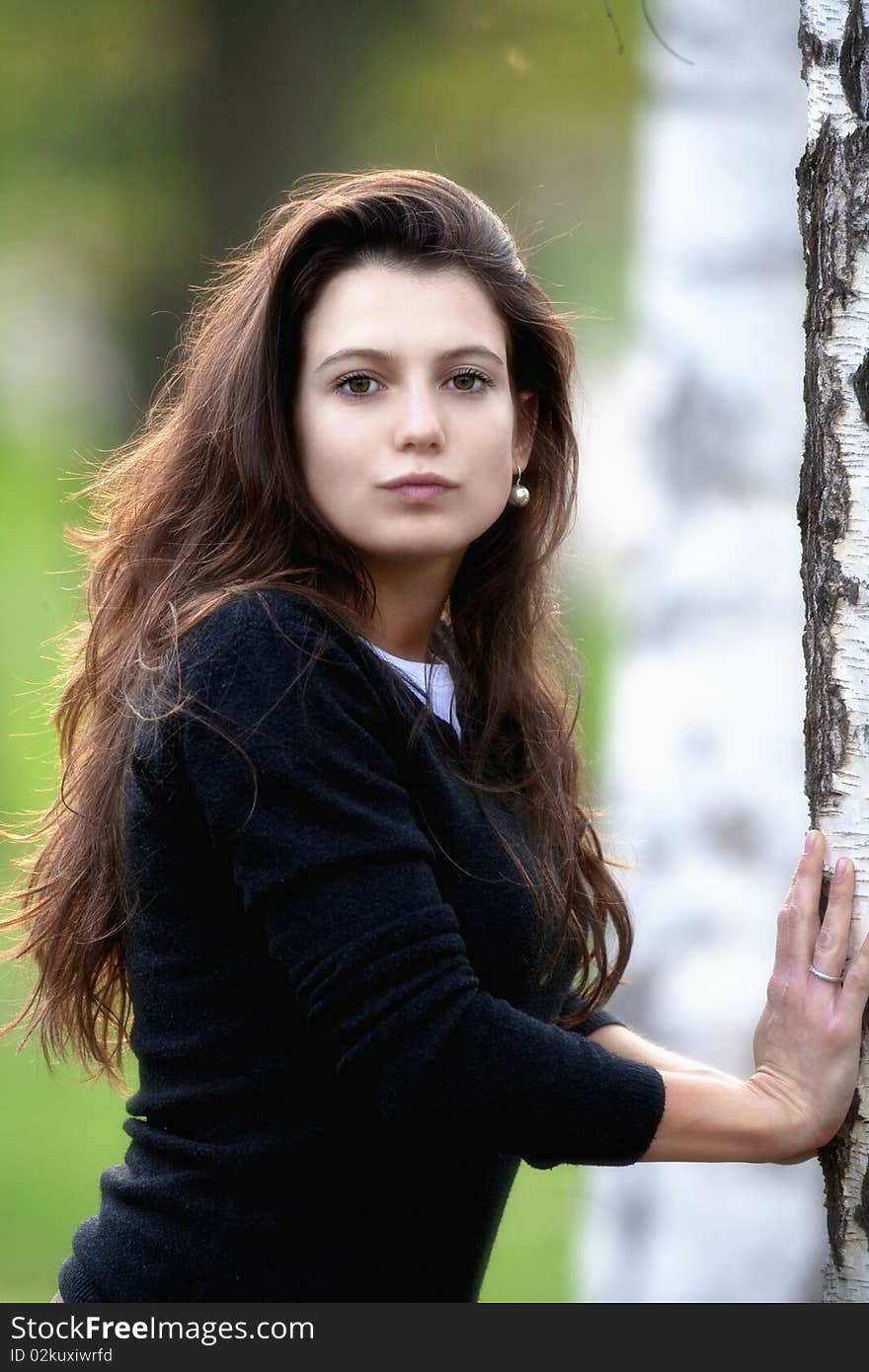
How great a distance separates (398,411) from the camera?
1724mm

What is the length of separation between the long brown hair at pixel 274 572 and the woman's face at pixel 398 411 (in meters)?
0.03

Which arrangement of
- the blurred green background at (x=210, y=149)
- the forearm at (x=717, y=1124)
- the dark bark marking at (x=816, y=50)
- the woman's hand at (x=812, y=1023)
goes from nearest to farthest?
1. the forearm at (x=717, y=1124)
2. the woman's hand at (x=812, y=1023)
3. the dark bark marking at (x=816, y=50)
4. the blurred green background at (x=210, y=149)

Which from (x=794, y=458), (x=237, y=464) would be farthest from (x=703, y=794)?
(x=237, y=464)

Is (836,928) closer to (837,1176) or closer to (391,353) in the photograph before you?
(837,1176)

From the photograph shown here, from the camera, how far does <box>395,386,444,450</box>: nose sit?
1703 mm

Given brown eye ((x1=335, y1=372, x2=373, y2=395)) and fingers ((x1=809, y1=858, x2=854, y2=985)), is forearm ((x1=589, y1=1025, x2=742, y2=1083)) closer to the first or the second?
fingers ((x1=809, y1=858, x2=854, y2=985))

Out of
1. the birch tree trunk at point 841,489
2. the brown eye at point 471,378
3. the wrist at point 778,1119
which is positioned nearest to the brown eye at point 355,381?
the brown eye at point 471,378

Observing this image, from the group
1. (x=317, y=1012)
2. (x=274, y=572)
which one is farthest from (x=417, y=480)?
(x=317, y=1012)

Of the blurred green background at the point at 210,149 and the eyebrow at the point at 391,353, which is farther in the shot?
the blurred green background at the point at 210,149

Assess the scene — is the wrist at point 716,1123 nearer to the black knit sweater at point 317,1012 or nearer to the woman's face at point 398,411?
the black knit sweater at point 317,1012

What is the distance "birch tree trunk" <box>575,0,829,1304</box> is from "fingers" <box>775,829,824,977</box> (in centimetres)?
172

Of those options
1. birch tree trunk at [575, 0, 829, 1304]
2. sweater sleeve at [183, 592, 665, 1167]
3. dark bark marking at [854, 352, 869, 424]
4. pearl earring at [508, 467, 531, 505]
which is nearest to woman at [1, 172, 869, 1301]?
sweater sleeve at [183, 592, 665, 1167]

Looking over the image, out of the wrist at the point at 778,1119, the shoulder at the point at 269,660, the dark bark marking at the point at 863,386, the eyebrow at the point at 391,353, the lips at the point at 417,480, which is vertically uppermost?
the eyebrow at the point at 391,353

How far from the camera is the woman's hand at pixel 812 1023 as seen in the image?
5.62ft
